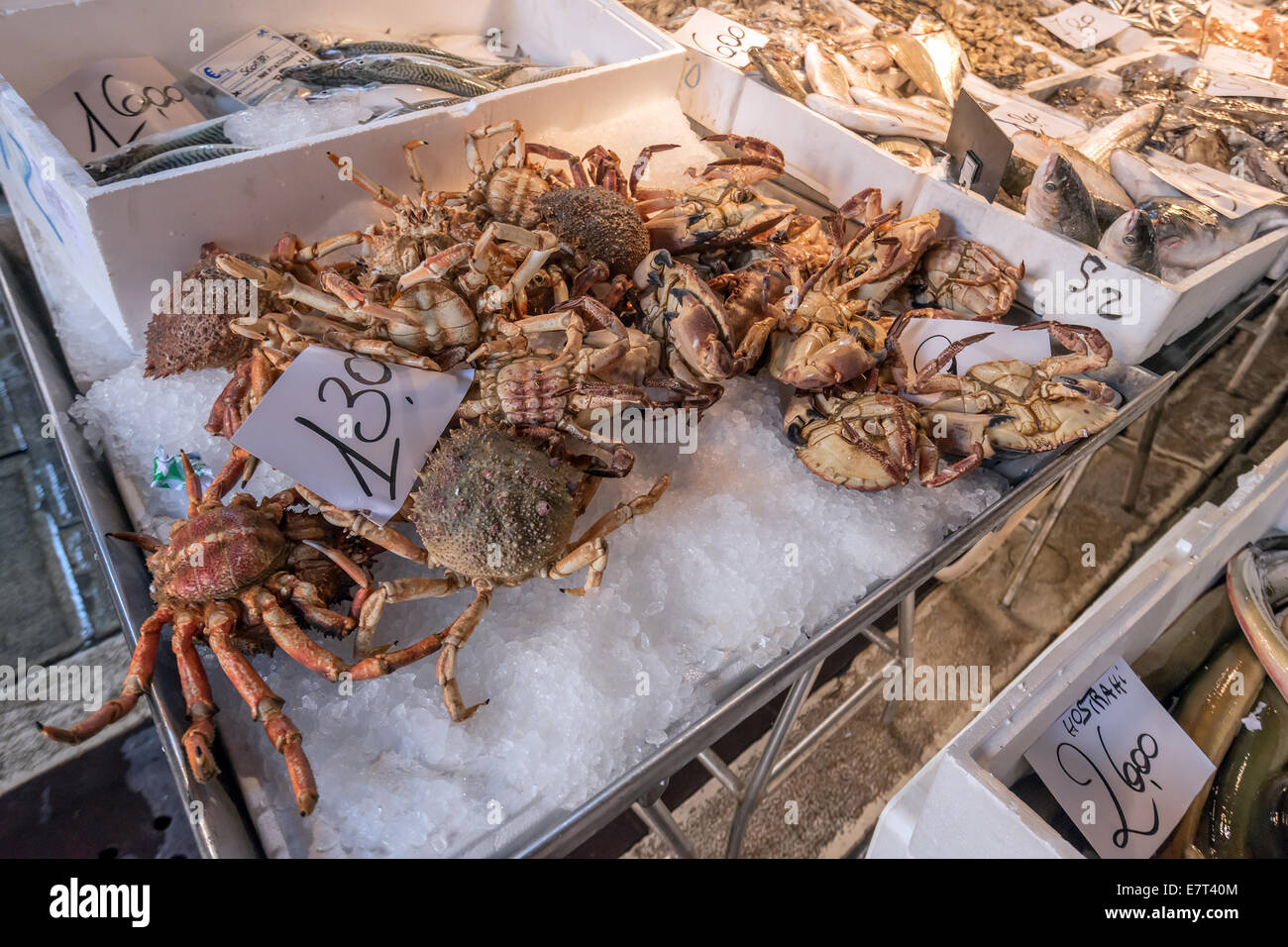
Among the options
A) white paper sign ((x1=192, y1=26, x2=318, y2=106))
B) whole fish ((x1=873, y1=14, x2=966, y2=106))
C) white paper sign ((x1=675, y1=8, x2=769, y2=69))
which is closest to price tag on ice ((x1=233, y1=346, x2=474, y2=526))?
white paper sign ((x1=192, y1=26, x2=318, y2=106))

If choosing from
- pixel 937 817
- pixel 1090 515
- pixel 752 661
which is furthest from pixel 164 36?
pixel 1090 515

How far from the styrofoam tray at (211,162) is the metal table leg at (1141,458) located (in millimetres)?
2554

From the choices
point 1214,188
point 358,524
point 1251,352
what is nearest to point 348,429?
point 358,524

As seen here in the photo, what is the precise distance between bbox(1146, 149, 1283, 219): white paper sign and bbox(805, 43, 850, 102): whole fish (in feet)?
3.78

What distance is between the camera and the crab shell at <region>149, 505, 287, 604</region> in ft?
4.17

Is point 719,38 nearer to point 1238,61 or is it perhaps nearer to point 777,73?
point 777,73

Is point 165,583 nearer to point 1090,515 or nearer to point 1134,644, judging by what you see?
point 1134,644

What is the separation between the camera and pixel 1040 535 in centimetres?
297

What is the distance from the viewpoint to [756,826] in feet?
8.19

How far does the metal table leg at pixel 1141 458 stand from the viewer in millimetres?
3346

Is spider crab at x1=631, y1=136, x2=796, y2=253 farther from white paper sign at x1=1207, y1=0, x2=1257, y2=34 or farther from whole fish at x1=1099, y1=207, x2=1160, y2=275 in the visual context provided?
white paper sign at x1=1207, y1=0, x2=1257, y2=34

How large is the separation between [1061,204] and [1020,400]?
28.5 inches
